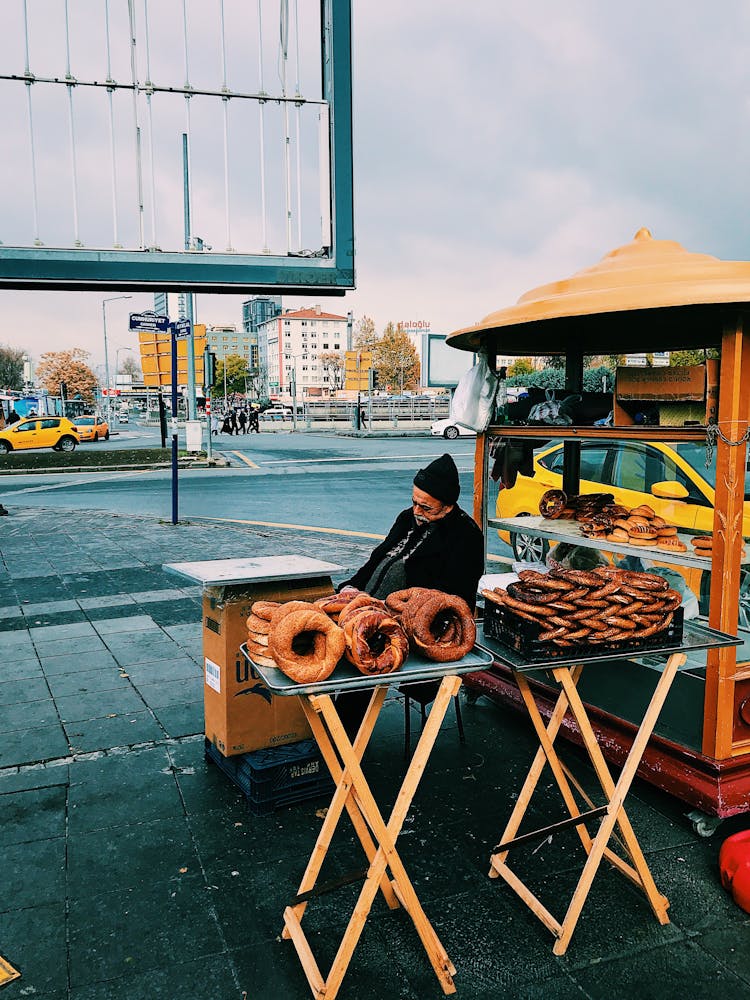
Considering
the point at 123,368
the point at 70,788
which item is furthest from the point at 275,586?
the point at 123,368

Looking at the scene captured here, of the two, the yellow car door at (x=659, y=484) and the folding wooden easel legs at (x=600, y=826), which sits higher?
the yellow car door at (x=659, y=484)

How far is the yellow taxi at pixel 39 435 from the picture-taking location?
114 feet

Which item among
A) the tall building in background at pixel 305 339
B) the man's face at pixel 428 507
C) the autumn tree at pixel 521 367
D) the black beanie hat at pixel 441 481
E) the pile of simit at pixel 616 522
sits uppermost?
the tall building in background at pixel 305 339

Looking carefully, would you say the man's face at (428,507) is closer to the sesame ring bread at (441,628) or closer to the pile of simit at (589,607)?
the pile of simit at (589,607)

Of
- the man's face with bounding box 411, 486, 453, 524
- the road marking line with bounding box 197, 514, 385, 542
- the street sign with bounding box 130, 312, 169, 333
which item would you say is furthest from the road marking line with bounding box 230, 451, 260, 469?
the man's face with bounding box 411, 486, 453, 524

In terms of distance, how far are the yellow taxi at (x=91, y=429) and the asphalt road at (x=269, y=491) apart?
65.1 ft

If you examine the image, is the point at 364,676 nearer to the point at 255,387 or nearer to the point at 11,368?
the point at 11,368

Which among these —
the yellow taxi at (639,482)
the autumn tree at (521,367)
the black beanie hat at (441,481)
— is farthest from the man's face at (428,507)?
the autumn tree at (521,367)

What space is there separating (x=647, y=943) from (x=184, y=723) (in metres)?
2.90

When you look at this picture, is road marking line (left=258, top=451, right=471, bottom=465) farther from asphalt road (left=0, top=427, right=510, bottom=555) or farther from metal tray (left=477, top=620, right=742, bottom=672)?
metal tray (left=477, top=620, right=742, bottom=672)

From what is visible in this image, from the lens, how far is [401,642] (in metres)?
2.50

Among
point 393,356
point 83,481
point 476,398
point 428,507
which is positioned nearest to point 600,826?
point 428,507

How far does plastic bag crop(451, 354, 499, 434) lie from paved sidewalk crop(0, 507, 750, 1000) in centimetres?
187

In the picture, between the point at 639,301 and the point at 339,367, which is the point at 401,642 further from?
the point at 339,367
